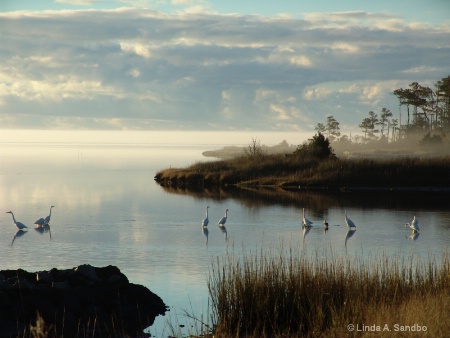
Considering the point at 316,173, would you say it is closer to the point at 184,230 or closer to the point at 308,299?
the point at 184,230

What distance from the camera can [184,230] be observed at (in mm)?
29219

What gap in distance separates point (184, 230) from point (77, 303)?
1454cm

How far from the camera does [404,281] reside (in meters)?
14.1

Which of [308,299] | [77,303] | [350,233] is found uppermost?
[308,299]

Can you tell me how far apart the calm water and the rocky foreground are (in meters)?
0.67

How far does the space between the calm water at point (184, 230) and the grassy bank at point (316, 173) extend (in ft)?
13.8

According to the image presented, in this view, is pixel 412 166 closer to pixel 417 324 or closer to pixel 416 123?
pixel 417 324

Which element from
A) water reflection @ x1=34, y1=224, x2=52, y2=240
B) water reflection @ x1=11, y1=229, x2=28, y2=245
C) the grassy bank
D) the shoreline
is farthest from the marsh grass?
the grassy bank

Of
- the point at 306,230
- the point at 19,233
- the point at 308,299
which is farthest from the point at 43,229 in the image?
the point at 308,299

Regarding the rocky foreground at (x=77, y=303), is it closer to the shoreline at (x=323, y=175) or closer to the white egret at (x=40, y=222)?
the white egret at (x=40, y=222)

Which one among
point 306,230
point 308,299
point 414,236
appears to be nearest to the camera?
point 308,299

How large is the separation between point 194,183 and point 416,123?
8154cm

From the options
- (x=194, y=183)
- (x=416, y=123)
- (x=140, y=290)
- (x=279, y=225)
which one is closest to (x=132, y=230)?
(x=279, y=225)

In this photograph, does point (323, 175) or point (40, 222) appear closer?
point (40, 222)
